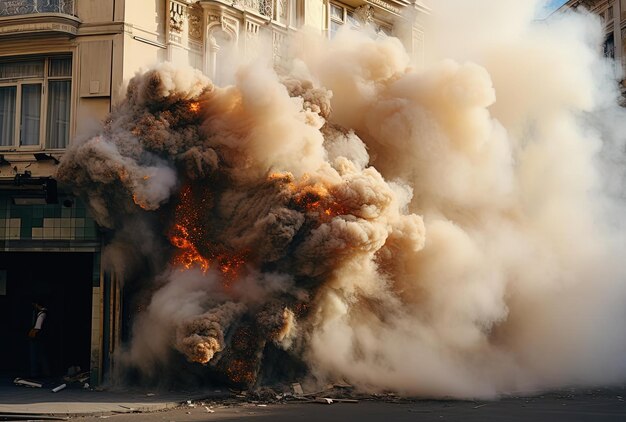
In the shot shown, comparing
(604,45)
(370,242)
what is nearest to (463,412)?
(370,242)

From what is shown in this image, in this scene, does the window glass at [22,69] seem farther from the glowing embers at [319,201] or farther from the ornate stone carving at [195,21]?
the glowing embers at [319,201]

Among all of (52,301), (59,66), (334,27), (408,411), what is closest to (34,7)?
(59,66)

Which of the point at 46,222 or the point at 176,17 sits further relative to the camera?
the point at 176,17

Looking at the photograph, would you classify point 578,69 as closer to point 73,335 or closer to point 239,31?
point 239,31

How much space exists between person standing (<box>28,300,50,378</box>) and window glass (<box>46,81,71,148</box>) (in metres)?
3.48

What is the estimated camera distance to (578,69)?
60.3 feet

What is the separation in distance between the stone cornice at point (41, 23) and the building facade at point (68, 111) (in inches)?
0.8

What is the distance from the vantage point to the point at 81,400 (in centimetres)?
1322

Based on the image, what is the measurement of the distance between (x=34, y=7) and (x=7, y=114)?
7.61ft

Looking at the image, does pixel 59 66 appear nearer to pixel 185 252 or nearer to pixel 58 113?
pixel 58 113

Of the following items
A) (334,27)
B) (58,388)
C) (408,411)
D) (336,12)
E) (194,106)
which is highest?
(336,12)

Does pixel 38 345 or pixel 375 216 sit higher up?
pixel 375 216

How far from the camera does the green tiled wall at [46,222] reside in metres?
14.9

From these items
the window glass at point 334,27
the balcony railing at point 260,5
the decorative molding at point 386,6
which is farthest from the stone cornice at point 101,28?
the decorative molding at point 386,6
